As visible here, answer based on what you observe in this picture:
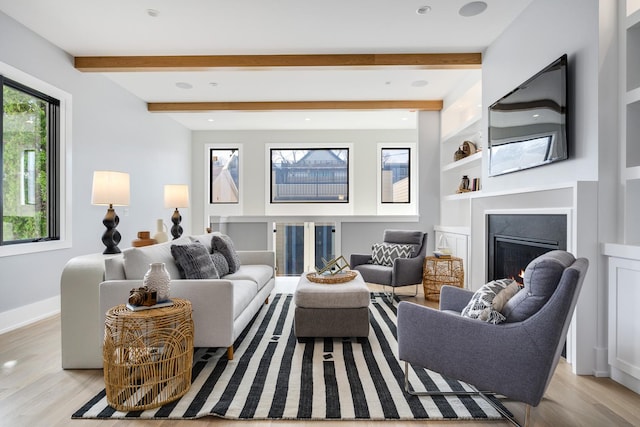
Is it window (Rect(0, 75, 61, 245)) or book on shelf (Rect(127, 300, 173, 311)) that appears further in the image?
window (Rect(0, 75, 61, 245))

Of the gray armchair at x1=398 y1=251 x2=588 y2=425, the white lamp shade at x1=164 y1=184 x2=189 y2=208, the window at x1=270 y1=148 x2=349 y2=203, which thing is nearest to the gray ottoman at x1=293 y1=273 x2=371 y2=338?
the gray armchair at x1=398 y1=251 x2=588 y2=425

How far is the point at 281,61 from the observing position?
153 inches

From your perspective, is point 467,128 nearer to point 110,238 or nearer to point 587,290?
point 587,290

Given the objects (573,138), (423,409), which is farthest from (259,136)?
(423,409)

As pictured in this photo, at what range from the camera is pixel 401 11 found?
3068 millimetres

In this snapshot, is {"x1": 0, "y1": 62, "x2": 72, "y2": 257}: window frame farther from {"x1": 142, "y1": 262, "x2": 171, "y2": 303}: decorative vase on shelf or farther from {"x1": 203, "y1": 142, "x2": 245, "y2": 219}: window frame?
{"x1": 203, "y1": 142, "x2": 245, "y2": 219}: window frame

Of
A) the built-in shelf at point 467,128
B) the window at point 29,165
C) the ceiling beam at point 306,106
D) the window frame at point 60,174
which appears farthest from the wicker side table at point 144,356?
the ceiling beam at point 306,106

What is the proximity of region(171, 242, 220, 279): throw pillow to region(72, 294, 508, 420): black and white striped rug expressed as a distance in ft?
1.85

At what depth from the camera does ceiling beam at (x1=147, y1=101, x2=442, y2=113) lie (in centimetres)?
544

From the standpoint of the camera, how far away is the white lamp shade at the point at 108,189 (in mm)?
3121

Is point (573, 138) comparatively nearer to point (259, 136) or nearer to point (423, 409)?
point (423, 409)

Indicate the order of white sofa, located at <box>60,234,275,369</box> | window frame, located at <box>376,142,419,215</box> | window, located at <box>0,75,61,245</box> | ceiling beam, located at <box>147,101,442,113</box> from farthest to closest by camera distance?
window frame, located at <box>376,142,419,215</box>
ceiling beam, located at <box>147,101,442,113</box>
window, located at <box>0,75,61,245</box>
white sofa, located at <box>60,234,275,369</box>

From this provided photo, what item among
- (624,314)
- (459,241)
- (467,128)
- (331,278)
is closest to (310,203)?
(459,241)

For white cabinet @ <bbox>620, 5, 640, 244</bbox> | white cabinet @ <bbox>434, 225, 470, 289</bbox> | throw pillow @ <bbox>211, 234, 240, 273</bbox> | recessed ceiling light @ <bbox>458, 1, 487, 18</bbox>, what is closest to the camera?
white cabinet @ <bbox>620, 5, 640, 244</bbox>
